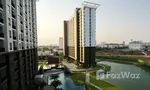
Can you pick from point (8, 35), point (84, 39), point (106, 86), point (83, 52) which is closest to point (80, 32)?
point (84, 39)

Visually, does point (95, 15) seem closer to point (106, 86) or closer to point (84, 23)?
point (84, 23)

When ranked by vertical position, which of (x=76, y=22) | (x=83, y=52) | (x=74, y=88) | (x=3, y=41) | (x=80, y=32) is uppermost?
(x=76, y=22)

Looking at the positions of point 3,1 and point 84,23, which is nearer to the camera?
point 3,1

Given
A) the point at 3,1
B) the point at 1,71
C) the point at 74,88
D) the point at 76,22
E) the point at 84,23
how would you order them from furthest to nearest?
the point at 76,22
the point at 84,23
the point at 74,88
the point at 3,1
the point at 1,71

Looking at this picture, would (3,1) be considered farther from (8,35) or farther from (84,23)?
(84,23)

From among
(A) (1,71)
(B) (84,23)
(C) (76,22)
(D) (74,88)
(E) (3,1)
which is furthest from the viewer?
(C) (76,22)

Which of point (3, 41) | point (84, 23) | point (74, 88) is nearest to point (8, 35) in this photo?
point (3, 41)

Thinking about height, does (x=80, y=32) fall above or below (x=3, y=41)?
above

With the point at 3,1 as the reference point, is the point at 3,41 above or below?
below

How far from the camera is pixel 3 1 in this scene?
11.9m

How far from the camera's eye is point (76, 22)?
4581cm

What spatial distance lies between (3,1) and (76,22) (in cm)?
3473

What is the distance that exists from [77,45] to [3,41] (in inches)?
1384

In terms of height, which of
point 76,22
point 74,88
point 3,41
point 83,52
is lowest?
point 74,88
